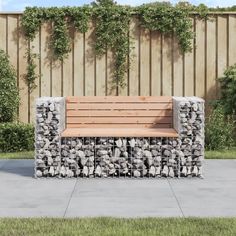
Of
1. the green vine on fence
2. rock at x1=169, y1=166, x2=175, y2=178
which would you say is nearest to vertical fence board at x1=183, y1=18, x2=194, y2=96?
the green vine on fence

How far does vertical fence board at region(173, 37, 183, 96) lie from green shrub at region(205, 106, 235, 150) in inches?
26.4

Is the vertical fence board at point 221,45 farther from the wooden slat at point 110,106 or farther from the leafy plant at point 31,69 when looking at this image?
the leafy plant at point 31,69

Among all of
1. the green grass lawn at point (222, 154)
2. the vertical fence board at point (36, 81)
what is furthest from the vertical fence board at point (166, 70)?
the vertical fence board at point (36, 81)

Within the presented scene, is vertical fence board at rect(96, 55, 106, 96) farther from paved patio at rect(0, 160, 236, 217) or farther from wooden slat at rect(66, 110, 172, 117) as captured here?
paved patio at rect(0, 160, 236, 217)

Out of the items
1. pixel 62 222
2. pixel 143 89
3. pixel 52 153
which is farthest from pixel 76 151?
pixel 143 89

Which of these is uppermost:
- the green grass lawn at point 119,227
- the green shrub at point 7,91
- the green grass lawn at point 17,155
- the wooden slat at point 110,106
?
the green shrub at point 7,91

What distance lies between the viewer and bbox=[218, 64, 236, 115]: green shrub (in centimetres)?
1048

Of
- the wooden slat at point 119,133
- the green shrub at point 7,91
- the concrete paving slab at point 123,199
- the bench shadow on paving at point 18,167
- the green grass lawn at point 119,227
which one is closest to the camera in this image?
the green grass lawn at point 119,227

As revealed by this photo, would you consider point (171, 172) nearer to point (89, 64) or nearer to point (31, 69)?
point (89, 64)

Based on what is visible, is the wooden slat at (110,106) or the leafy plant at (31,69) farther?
the leafy plant at (31,69)

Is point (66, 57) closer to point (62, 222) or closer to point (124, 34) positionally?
point (124, 34)

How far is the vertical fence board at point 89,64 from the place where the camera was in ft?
35.6

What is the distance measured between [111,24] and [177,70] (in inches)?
49.7

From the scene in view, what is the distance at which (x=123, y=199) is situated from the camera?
6.27 m
